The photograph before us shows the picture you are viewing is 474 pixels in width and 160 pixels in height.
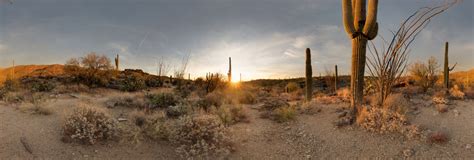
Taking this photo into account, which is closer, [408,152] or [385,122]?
[408,152]

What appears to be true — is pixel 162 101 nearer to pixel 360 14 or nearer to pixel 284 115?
pixel 284 115

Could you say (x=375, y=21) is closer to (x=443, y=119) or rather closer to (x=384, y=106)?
(x=384, y=106)

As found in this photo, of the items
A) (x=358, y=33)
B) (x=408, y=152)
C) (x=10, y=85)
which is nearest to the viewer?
(x=408, y=152)

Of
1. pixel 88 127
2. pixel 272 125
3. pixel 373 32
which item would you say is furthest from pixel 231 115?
pixel 373 32

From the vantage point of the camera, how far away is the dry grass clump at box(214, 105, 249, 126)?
35.4 ft

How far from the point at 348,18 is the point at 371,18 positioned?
662 millimetres

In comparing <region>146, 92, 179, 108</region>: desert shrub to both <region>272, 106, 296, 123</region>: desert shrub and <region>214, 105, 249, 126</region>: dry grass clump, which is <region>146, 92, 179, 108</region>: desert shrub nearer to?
<region>214, 105, 249, 126</region>: dry grass clump

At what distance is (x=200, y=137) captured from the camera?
8.97 metres

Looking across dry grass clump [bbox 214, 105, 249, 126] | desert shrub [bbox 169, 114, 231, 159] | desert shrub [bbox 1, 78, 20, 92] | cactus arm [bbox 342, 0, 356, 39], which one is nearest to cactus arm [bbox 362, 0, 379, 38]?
cactus arm [bbox 342, 0, 356, 39]

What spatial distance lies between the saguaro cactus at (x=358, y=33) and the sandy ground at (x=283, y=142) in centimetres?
144

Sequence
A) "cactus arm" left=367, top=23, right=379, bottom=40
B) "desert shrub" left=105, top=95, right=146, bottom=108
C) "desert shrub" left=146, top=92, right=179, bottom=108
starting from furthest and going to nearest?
1. "desert shrub" left=146, top=92, right=179, bottom=108
2. "desert shrub" left=105, top=95, right=146, bottom=108
3. "cactus arm" left=367, top=23, right=379, bottom=40

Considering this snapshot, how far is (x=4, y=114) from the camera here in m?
10.2

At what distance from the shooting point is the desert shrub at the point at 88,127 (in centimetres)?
870

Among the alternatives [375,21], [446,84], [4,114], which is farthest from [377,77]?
[4,114]
